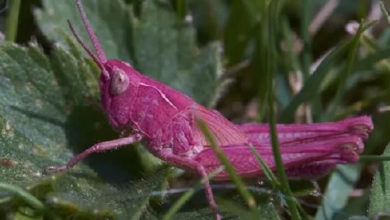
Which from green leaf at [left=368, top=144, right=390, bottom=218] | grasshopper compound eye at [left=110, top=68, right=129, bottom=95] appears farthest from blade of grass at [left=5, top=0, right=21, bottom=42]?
green leaf at [left=368, top=144, right=390, bottom=218]

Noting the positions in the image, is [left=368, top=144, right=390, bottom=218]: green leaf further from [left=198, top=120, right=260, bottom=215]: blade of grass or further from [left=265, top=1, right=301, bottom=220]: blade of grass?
[left=198, top=120, right=260, bottom=215]: blade of grass

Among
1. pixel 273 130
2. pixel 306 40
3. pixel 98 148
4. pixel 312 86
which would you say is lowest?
pixel 98 148

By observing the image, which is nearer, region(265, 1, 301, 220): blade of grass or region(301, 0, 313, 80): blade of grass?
region(265, 1, 301, 220): blade of grass

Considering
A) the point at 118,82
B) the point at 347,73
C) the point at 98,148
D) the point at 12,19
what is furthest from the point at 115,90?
the point at 347,73

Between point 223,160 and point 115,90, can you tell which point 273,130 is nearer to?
point 223,160

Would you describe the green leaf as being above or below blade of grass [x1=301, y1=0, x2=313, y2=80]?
below

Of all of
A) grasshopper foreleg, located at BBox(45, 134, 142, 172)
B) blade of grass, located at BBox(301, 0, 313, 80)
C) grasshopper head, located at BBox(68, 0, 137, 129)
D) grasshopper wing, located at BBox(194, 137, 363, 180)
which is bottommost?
grasshopper foreleg, located at BBox(45, 134, 142, 172)

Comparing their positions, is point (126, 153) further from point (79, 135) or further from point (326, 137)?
A: point (326, 137)
